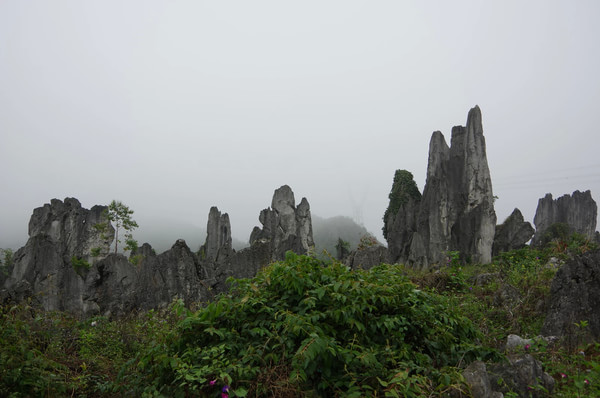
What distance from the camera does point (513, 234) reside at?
32.9 m

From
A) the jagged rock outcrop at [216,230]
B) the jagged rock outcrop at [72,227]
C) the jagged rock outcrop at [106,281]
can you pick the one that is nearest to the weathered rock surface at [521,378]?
the jagged rock outcrop at [106,281]

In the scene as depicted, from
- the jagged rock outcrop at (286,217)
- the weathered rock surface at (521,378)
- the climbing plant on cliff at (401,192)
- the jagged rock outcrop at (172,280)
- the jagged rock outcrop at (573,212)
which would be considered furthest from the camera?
the jagged rock outcrop at (286,217)

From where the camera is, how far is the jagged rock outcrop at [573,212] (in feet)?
142

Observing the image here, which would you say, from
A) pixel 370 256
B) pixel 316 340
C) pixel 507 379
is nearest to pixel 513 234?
pixel 370 256

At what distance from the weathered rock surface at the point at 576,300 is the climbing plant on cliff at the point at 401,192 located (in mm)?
33955

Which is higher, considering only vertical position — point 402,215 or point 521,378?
point 402,215

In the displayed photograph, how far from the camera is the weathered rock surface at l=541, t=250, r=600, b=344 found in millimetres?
5777

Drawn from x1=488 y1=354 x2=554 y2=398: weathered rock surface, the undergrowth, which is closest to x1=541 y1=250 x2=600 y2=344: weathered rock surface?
the undergrowth

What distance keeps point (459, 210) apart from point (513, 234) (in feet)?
17.9

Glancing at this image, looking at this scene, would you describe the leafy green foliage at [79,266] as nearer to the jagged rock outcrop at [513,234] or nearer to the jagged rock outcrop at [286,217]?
the jagged rock outcrop at [286,217]

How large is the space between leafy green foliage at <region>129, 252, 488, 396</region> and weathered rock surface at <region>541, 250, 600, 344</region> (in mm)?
3010

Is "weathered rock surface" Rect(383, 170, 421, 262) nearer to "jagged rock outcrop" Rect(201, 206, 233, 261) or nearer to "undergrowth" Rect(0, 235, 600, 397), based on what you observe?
"jagged rock outcrop" Rect(201, 206, 233, 261)

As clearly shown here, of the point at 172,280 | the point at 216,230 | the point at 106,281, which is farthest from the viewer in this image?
the point at 216,230

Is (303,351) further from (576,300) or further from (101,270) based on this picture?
(101,270)
